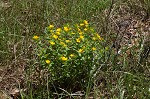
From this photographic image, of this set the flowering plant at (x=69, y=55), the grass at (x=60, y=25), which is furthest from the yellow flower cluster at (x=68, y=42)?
the grass at (x=60, y=25)

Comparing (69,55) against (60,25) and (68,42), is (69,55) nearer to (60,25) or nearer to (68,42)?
(68,42)

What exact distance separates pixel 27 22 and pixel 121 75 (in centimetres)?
146

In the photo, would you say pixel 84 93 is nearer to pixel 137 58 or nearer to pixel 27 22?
pixel 137 58

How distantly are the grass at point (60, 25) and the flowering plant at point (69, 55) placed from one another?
14 cm

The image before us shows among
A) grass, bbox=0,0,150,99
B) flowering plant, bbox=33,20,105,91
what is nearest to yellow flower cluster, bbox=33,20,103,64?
flowering plant, bbox=33,20,105,91

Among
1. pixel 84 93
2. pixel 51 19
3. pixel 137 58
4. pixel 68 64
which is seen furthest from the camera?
pixel 51 19

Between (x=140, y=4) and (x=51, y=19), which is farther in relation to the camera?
(x=140, y=4)

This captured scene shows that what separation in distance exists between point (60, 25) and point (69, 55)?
1119mm

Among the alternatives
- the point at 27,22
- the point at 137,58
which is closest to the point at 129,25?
the point at 137,58

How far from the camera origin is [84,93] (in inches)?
129

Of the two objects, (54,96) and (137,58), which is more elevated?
(137,58)

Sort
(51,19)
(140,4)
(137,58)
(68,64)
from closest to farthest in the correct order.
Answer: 1. (68,64)
2. (137,58)
3. (51,19)
4. (140,4)

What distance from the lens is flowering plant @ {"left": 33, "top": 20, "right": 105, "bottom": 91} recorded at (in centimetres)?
304

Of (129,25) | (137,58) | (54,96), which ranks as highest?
(129,25)
